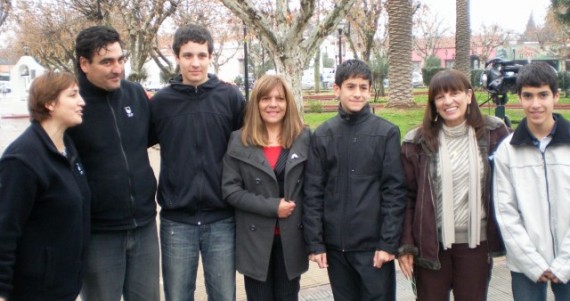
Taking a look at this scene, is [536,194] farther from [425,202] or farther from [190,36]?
[190,36]

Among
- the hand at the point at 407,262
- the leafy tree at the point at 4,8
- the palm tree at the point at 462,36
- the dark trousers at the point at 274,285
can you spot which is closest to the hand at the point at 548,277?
the hand at the point at 407,262

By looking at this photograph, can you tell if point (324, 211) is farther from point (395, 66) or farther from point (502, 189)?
point (395, 66)

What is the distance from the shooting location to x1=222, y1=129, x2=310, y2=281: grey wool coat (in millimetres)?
3270

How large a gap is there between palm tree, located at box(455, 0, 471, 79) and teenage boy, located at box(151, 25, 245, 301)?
14.5 metres

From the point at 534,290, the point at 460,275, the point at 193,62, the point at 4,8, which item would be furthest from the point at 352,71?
the point at 4,8

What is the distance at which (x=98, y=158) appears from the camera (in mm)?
3053

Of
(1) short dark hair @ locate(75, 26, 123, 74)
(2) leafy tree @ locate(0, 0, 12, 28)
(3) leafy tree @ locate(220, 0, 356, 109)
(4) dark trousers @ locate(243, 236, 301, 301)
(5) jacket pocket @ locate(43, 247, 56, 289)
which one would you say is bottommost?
(4) dark trousers @ locate(243, 236, 301, 301)

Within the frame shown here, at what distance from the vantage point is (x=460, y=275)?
10.4ft

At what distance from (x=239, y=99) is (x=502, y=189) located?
5.65 ft

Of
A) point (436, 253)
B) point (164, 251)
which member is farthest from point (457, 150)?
point (164, 251)

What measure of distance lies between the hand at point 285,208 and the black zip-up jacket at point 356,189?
9cm

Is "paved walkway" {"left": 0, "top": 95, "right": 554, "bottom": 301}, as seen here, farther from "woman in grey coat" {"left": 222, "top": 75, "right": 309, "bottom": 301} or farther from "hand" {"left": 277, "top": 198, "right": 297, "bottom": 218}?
"hand" {"left": 277, "top": 198, "right": 297, "bottom": 218}

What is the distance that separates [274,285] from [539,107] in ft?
6.33

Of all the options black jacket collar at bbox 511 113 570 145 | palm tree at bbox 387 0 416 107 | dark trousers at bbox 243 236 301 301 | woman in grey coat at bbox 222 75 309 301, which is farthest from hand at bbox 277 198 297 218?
palm tree at bbox 387 0 416 107
